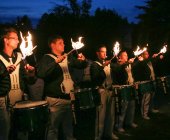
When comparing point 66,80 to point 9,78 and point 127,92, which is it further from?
point 127,92

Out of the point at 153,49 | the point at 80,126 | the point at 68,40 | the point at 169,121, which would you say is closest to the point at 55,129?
the point at 80,126

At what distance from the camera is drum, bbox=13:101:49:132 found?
17.1 ft

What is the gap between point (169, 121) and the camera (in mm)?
9297

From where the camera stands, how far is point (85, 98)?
6.38 meters

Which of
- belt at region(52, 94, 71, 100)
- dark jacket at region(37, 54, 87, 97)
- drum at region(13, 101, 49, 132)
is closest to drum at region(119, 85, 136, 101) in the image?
belt at region(52, 94, 71, 100)

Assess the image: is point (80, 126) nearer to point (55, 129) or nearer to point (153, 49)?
point (55, 129)

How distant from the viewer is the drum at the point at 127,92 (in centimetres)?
750

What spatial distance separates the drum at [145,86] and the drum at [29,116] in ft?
12.3

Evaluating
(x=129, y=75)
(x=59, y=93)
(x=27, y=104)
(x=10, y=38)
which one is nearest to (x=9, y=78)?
(x=27, y=104)

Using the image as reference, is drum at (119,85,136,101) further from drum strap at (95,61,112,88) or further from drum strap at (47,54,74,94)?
drum strap at (47,54,74,94)

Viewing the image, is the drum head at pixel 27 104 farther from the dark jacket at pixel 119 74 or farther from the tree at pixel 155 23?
the tree at pixel 155 23

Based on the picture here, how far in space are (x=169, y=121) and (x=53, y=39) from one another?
438 cm

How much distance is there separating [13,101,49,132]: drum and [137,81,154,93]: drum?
374 cm

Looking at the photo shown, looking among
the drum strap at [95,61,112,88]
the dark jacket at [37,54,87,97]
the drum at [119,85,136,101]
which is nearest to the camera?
the dark jacket at [37,54,87,97]
